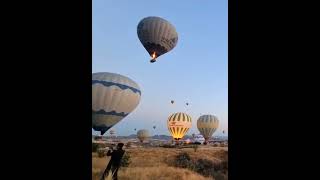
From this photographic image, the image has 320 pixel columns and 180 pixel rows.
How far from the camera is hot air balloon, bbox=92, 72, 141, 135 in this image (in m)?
12.6

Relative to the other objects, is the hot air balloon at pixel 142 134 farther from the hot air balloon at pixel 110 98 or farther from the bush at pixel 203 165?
the hot air balloon at pixel 110 98

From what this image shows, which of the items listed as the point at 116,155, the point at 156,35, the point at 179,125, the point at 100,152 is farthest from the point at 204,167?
the point at 116,155

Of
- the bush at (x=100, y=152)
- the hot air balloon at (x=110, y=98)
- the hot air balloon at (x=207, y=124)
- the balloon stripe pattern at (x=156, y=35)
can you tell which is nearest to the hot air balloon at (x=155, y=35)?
the balloon stripe pattern at (x=156, y=35)

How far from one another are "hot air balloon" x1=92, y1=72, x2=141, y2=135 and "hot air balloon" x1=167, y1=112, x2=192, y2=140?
890cm

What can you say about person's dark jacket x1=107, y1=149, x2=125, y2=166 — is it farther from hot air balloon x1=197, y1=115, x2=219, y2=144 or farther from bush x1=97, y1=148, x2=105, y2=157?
hot air balloon x1=197, y1=115, x2=219, y2=144

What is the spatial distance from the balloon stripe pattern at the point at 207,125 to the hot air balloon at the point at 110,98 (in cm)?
948

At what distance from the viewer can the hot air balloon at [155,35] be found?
15609 mm

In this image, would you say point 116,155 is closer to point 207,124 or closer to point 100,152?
point 100,152

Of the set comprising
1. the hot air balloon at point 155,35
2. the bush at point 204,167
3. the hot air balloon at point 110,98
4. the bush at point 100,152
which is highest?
the hot air balloon at point 155,35
